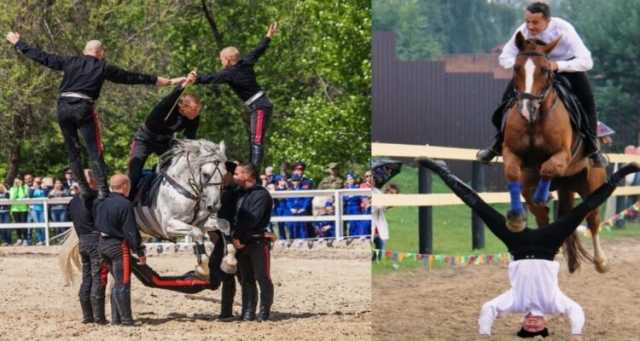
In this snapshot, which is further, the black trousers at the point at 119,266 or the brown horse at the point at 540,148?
the black trousers at the point at 119,266

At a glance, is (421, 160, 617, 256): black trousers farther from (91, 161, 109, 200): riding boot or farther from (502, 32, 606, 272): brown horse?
(91, 161, 109, 200): riding boot

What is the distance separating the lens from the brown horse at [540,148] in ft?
17.5

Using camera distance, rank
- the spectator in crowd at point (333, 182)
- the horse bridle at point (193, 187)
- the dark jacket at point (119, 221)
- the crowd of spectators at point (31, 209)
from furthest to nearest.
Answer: the crowd of spectators at point (31, 209) → the spectator in crowd at point (333, 182) → the horse bridle at point (193, 187) → the dark jacket at point (119, 221)

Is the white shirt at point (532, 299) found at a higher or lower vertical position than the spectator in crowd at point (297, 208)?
higher

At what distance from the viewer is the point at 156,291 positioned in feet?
43.4

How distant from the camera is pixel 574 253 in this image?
568cm

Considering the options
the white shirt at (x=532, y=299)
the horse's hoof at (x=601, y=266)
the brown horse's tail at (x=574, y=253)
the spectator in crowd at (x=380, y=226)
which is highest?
the spectator in crowd at (x=380, y=226)

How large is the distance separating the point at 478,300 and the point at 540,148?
0.72 metres

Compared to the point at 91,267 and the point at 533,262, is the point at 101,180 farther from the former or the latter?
the point at 533,262

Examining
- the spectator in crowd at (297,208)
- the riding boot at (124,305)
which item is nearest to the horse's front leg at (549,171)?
the riding boot at (124,305)

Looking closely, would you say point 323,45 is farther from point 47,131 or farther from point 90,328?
point 90,328

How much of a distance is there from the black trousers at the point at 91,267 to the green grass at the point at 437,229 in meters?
5.02

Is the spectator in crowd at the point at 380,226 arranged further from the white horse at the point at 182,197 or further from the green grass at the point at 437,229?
the white horse at the point at 182,197

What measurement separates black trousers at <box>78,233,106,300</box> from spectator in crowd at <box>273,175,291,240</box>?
27.1 ft
